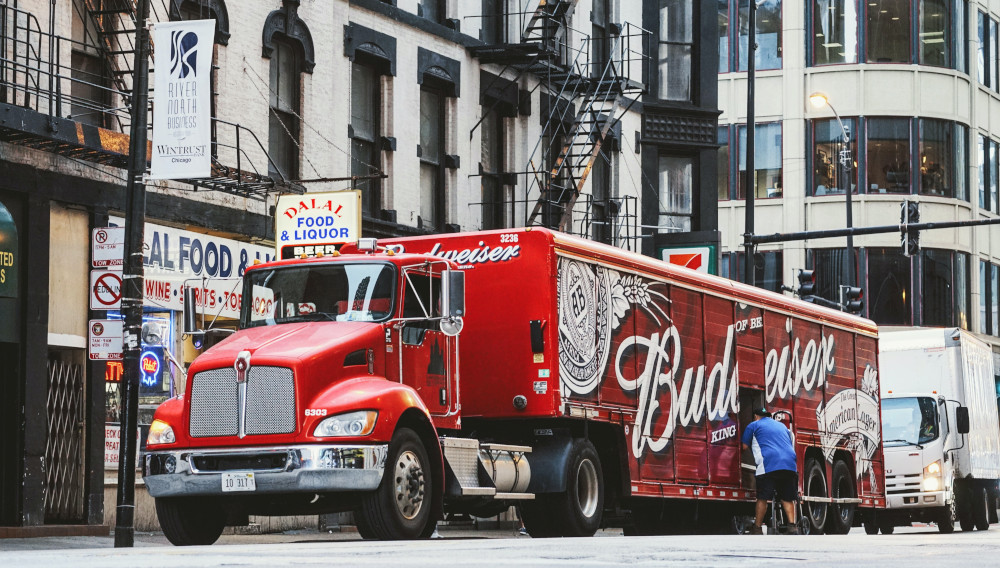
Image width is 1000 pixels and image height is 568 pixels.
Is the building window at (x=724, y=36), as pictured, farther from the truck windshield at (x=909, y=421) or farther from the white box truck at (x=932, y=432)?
the truck windshield at (x=909, y=421)

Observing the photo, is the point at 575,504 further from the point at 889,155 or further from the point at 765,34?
the point at 765,34

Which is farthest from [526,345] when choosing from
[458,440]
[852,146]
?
[852,146]

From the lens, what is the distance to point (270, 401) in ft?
49.6

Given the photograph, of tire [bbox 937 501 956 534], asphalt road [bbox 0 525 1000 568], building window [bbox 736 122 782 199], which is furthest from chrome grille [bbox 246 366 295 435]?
building window [bbox 736 122 782 199]

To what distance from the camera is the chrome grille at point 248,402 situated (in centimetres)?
1505

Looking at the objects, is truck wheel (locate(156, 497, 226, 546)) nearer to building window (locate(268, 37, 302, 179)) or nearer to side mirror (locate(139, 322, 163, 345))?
side mirror (locate(139, 322, 163, 345))

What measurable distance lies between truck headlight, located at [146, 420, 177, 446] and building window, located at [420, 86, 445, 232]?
13672 mm

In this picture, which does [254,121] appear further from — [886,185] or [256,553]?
[886,185]

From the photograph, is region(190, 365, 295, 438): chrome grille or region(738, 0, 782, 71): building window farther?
region(738, 0, 782, 71): building window

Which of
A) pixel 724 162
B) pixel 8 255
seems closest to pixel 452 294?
pixel 8 255

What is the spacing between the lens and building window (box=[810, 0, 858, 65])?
55.2m

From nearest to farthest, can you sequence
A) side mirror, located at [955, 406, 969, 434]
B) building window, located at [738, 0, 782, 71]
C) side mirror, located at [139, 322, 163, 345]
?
side mirror, located at [139, 322, 163, 345]
side mirror, located at [955, 406, 969, 434]
building window, located at [738, 0, 782, 71]

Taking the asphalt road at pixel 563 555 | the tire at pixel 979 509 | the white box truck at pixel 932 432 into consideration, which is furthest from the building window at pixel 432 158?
the asphalt road at pixel 563 555

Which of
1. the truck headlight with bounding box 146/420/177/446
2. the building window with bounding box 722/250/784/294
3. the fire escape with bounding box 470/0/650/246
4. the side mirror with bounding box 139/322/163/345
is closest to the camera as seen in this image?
the truck headlight with bounding box 146/420/177/446
